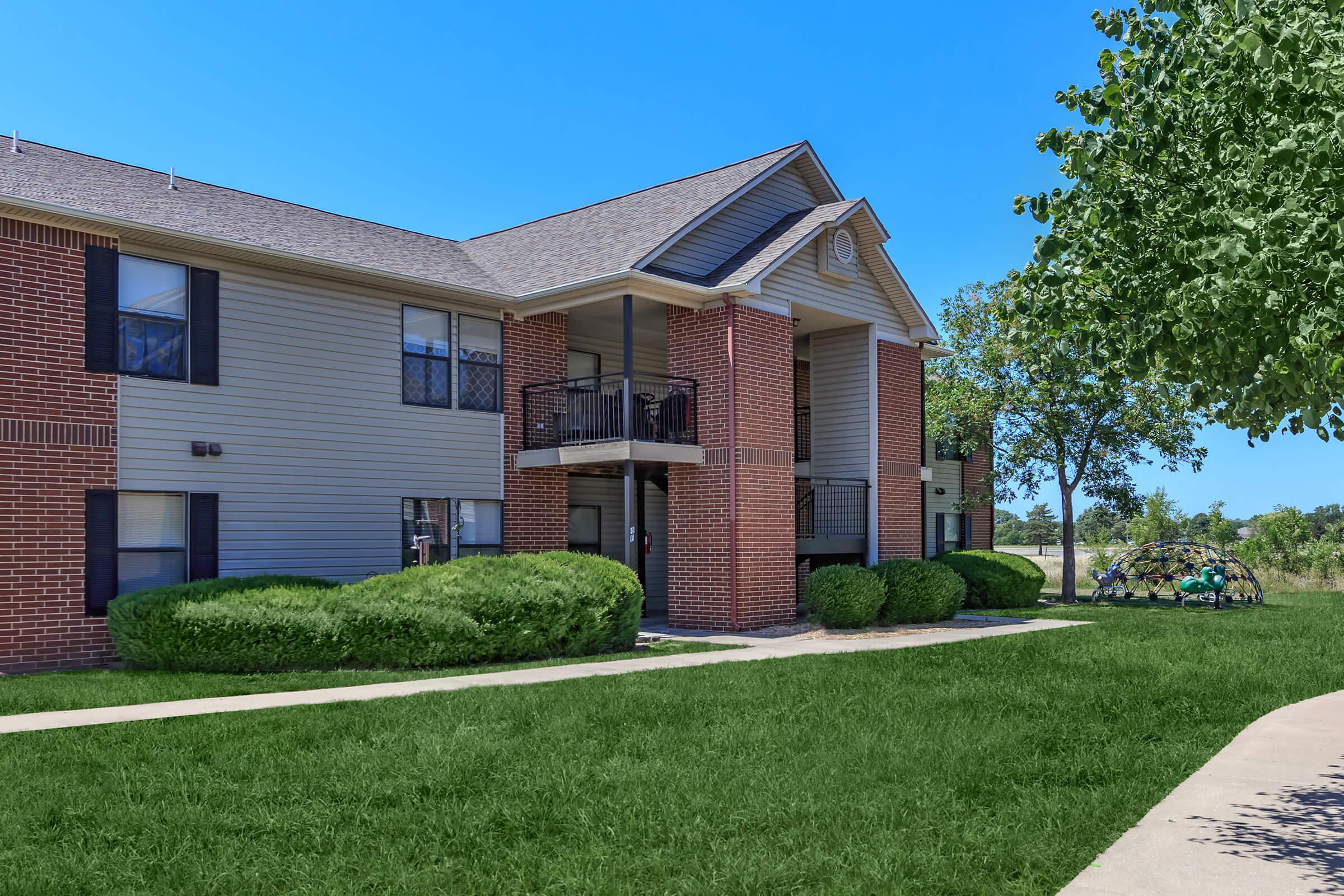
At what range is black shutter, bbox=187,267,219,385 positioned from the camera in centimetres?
1498

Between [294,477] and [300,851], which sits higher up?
[294,477]

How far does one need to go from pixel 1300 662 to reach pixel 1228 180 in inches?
379

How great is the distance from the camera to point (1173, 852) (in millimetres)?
5746

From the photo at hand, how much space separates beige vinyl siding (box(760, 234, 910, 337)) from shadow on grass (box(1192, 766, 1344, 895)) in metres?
13.0

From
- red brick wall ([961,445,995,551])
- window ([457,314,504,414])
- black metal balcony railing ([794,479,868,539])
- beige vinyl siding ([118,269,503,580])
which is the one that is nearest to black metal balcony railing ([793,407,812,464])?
black metal balcony railing ([794,479,868,539])

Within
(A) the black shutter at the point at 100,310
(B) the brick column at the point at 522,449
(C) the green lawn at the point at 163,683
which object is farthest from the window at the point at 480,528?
(A) the black shutter at the point at 100,310

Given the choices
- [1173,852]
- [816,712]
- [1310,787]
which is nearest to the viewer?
[1173,852]

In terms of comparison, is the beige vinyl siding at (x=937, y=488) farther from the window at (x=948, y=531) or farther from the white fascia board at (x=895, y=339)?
the white fascia board at (x=895, y=339)

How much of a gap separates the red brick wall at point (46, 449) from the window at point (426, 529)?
178 inches

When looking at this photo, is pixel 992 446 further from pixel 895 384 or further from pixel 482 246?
pixel 482 246

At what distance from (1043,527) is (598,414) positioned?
8177 centimetres

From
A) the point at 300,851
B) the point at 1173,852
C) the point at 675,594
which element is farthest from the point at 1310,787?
the point at 675,594

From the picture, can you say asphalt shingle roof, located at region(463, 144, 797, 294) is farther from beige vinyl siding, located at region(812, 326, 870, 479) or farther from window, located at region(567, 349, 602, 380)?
beige vinyl siding, located at region(812, 326, 870, 479)

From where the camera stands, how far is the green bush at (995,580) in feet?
78.7
